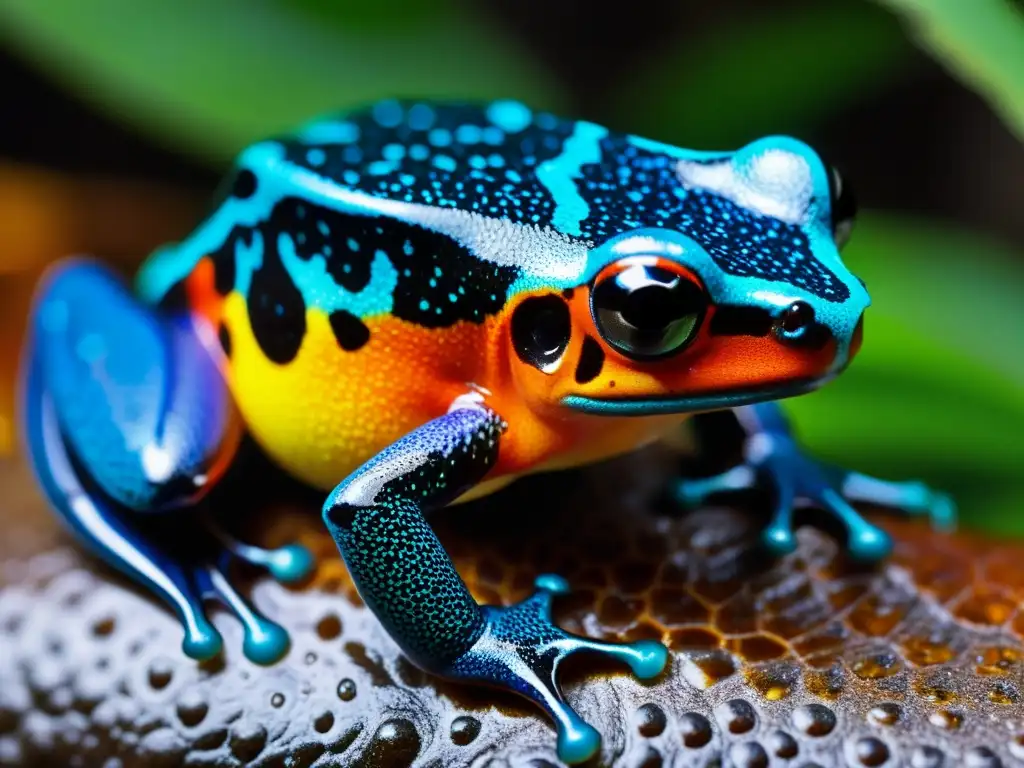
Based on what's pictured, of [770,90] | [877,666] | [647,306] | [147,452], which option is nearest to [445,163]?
[647,306]

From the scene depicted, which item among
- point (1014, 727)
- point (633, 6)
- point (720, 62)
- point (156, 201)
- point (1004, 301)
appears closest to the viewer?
point (1014, 727)

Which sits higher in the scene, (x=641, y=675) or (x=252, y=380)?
(x=252, y=380)

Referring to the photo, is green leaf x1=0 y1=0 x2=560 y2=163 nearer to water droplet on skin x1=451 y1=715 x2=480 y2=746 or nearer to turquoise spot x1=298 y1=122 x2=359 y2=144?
turquoise spot x1=298 y1=122 x2=359 y2=144

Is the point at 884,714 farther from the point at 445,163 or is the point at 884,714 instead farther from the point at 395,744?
the point at 445,163

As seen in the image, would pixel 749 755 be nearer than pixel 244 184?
Yes

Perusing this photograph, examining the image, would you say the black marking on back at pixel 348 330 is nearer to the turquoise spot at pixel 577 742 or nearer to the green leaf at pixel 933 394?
the turquoise spot at pixel 577 742

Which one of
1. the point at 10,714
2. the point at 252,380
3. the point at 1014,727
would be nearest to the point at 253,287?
the point at 252,380

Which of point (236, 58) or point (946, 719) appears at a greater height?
point (236, 58)

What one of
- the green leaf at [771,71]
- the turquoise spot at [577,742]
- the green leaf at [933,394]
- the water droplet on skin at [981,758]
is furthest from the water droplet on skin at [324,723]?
the green leaf at [771,71]

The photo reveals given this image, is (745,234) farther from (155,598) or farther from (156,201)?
(156,201)
